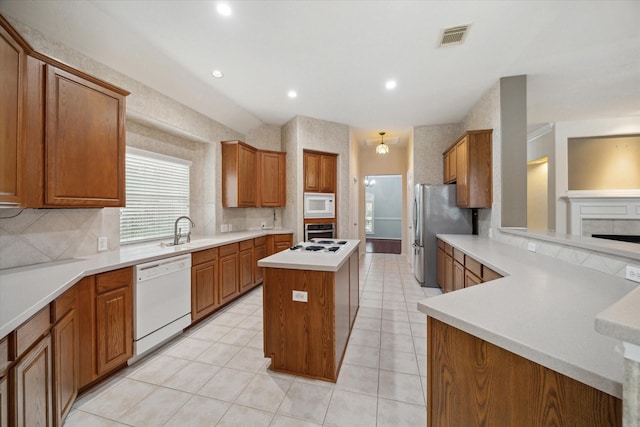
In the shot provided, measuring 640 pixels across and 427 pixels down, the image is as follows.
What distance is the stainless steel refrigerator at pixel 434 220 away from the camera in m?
3.90

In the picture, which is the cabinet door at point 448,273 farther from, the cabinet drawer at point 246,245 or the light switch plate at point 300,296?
the cabinet drawer at point 246,245

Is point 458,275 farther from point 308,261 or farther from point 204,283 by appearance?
point 204,283

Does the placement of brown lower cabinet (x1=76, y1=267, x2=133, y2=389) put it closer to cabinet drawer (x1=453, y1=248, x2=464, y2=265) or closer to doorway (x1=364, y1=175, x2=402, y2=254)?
cabinet drawer (x1=453, y1=248, x2=464, y2=265)

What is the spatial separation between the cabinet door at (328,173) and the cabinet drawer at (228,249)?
207 centimetres

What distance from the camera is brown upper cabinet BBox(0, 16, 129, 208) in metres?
1.45

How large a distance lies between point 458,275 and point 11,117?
3.98 metres

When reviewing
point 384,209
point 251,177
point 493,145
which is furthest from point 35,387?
point 384,209

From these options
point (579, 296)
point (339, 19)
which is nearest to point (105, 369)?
point (579, 296)

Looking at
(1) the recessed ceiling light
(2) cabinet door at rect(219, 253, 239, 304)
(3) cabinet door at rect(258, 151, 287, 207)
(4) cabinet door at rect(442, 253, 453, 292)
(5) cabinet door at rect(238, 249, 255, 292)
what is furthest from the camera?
(3) cabinet door at rect(258, 151, 287, 207)

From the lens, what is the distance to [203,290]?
2738 mm

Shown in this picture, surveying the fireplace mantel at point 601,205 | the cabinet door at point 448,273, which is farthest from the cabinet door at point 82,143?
the fireplace mantel at point 601,205

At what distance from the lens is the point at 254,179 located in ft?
14.2

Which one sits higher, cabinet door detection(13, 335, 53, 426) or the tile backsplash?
the tile backsplash

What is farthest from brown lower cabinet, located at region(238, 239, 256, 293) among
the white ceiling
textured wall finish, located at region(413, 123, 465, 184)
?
textured wall finish, located at region(413, 123, 465, 184)
